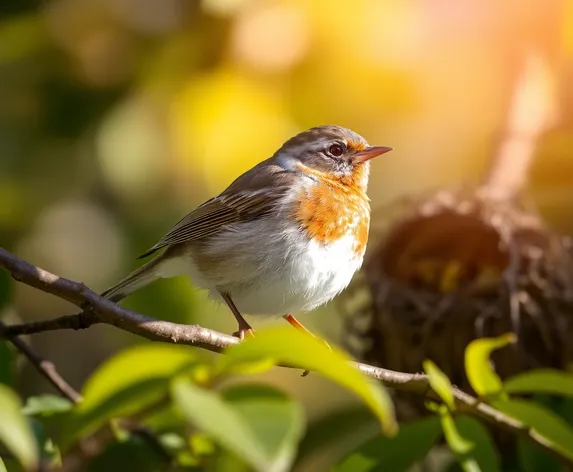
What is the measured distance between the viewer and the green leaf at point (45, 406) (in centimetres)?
144

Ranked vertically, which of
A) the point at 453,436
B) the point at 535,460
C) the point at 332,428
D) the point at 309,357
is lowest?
the point at 332,428

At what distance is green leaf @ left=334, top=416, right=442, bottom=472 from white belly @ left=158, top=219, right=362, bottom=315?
96 centimetres

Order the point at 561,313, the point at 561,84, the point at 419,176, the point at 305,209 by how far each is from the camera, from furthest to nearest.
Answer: the point at 419,176 → the point at 561,84 → the point at 561,313 → the point at 305,209

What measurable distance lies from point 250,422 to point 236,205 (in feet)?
5.80

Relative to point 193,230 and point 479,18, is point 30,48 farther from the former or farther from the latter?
point 479,18

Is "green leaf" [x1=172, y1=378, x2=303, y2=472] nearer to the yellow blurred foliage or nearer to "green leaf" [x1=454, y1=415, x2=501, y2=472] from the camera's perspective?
"green leaf" [x1=454, y1=415, x2=501, y2=472]

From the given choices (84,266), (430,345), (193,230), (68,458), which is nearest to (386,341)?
(430,345)

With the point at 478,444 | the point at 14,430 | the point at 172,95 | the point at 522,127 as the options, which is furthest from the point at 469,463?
the point at 522,127

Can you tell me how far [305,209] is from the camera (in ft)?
8.02

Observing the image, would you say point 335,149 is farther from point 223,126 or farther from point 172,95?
point 172,95

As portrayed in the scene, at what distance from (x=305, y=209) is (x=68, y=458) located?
4.56 feet

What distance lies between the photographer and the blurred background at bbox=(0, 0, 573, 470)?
108 inches

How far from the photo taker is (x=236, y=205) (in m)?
2.59

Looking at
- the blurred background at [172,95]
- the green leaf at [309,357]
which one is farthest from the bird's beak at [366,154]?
the green leaf at [309,357]
